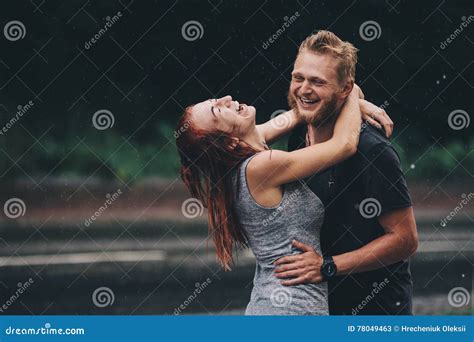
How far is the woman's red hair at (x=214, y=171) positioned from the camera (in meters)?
5.11

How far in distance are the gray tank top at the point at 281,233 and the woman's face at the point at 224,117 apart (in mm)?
205

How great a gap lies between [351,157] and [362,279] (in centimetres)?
71

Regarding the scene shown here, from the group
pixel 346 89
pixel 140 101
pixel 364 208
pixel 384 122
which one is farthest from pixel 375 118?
pixel 140 101

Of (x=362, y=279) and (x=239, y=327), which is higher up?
(x=362, y=279)

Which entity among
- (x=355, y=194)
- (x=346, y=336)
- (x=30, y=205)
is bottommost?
(x=30, y=205)

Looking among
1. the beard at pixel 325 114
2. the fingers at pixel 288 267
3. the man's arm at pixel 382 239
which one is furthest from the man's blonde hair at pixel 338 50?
the fingers at pixel 288 267

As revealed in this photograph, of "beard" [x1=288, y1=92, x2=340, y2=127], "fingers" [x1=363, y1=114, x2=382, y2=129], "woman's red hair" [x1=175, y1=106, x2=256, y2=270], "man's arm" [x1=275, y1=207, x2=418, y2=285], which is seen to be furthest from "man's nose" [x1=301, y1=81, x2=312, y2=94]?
"man's arm" [x1=275, y1=207, x2=418, y2=285]

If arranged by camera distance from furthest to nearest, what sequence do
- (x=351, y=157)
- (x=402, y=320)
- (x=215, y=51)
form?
(x=215, y=51)
(x=402, y=320)
(x=351, y=157)

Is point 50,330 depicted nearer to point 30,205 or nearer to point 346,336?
point 30,205

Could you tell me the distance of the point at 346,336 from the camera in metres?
5.70

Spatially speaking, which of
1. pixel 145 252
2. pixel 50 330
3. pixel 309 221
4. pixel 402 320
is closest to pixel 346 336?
pixel 402 320

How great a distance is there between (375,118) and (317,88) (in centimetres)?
38

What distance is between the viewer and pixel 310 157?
5176 mm

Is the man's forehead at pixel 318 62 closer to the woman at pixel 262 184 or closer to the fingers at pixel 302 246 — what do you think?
the woman at pixel 262 184
